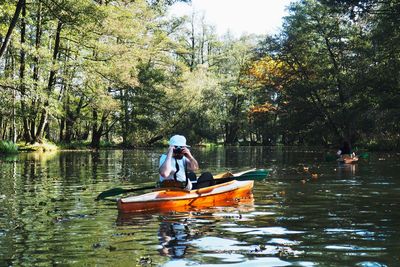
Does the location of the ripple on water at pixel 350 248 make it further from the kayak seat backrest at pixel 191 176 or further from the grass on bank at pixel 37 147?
the grass on bank at pixel 37 147

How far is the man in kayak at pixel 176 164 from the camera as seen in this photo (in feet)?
33.2

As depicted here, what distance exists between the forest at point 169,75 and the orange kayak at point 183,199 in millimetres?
13525

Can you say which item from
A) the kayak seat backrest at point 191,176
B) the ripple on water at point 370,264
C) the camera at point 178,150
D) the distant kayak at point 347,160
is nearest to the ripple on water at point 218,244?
the ripple on water at point 370,264

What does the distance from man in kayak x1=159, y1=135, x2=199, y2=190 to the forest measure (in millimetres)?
13738

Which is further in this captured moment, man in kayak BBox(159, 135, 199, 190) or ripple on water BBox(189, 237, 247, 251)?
man in kayak BBox(159, 135, 199, 190)

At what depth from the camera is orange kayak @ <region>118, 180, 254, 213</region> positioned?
9508 mm

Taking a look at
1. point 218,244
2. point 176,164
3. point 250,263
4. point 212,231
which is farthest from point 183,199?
point 250,263

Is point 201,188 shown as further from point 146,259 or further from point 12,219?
point 146,259

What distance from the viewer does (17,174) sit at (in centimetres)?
1786

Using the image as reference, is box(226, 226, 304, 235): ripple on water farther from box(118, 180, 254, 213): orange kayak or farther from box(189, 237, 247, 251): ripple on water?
box(118, 180, 254, 213): orange kayak

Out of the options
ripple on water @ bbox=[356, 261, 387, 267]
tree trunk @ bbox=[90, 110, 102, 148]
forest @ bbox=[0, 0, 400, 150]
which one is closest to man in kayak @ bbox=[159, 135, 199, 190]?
ripple on water @ bbox=[356, 261, 387, 267]

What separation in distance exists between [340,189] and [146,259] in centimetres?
909

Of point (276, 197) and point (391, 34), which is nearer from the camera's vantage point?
point (276, 197)

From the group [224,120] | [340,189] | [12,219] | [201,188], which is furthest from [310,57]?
[12,219]
